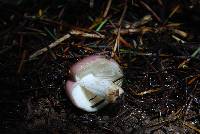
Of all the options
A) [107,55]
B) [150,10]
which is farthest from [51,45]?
[150,10]

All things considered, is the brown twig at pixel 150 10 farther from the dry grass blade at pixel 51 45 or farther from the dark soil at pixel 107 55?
the dry grass blade at pixel 51 45

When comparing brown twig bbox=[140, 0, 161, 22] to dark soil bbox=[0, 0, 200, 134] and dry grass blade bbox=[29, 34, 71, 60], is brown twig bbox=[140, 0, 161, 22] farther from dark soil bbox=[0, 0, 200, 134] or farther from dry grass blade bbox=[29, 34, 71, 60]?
dry grass blade bbox=[29, 34, 71, 60]

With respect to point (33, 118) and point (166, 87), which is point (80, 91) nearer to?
point (33, 118)

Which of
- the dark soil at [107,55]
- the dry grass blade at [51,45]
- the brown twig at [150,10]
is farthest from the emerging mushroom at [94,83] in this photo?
the brown twig at [150,10]

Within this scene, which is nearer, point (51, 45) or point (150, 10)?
point (51, 45)

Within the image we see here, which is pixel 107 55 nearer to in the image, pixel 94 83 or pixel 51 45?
pixel 94 83

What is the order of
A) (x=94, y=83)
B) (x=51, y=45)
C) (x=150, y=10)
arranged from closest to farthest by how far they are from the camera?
(x=94, y=83)
(x=51, y=45)
(x=150, y=10)
